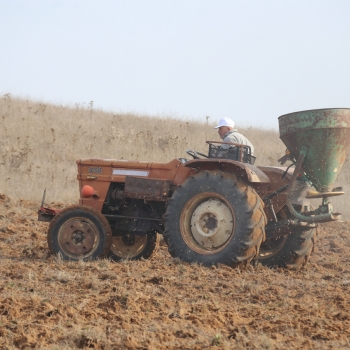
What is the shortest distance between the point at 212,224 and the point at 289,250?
128cm

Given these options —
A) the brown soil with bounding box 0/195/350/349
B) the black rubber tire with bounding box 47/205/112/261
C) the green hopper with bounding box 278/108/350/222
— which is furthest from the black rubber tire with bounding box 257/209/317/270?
the black rubber tire with bounding box 47/205/112/261

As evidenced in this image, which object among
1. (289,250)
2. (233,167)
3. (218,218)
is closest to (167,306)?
(218,218)

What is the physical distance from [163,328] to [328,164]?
3.78 m

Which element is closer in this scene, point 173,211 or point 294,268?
point 173,211

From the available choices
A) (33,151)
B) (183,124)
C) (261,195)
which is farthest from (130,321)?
(183,124)

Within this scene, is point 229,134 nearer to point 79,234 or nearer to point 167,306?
point 79,234

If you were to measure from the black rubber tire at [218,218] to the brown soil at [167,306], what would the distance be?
200mm

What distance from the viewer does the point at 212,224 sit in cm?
813

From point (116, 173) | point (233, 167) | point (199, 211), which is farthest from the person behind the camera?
point (116, 173)

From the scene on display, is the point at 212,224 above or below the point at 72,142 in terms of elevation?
below

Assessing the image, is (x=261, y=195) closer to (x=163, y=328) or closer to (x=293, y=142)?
(x=293, y=142)

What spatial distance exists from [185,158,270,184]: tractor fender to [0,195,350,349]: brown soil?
3.59 ft

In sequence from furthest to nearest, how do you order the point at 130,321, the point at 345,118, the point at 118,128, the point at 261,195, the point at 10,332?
the point at 118,128, the point at 261,195, the point at 345,118, the point at 130,321, the point at 10,332

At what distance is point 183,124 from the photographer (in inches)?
934
